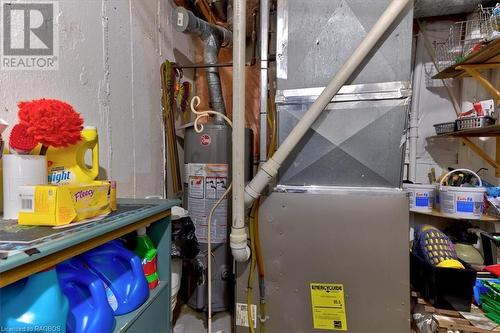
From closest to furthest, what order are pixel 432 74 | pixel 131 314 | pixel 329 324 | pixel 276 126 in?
pixel 131 314, pixel 329 324, pixel 276 126, pixel 432 74

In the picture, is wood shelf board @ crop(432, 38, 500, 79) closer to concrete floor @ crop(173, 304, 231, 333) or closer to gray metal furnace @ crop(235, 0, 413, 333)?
gray metal furnace @ crop(235, 0, 413, 333)

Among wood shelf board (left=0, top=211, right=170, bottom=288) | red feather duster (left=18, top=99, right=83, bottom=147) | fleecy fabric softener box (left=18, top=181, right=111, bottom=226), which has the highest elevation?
red feather duster (left=18, top=99, right=83, bottom=147)

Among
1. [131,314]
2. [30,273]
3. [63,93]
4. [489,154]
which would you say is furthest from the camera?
[489,154]

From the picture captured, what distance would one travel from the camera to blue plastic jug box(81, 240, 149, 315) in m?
0.69

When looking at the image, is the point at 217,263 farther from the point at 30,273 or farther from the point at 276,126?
the point at 30,273

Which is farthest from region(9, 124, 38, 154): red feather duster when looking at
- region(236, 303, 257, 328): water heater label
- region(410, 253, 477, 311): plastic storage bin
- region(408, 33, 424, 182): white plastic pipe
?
region(408, 33, 424, 182): white plastic pipe

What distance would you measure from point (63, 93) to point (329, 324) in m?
1.46

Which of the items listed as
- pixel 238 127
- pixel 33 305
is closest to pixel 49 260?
pixel 33 305

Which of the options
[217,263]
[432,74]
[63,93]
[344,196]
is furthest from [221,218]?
[432,74]

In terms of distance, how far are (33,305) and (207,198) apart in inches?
40.2

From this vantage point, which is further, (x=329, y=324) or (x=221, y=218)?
(x=221, y=218)

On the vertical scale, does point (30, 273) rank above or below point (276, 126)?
below

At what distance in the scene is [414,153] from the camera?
2.06 meters

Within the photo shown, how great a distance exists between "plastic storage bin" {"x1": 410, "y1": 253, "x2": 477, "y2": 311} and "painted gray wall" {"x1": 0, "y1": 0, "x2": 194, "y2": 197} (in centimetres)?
157
